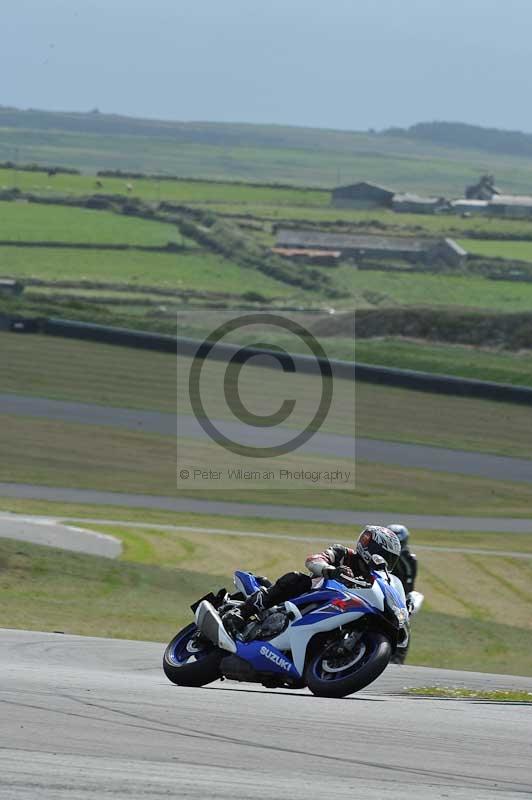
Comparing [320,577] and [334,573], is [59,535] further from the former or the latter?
[334,573]

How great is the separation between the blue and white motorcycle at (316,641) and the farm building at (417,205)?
150 m

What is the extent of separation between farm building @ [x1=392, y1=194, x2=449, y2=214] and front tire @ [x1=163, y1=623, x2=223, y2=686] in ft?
491

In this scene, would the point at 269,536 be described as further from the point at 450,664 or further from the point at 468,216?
the point at 468,216

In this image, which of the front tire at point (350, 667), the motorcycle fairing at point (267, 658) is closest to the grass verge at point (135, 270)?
the motorcycle fairing at point (267, 658)

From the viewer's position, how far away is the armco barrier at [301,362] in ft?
164

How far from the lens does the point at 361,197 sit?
164m

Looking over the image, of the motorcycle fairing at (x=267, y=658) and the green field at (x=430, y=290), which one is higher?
the motorcycle fairing at (x=267, y=658)

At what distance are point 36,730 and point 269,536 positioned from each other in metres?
Result: 23.2

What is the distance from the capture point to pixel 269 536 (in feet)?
103

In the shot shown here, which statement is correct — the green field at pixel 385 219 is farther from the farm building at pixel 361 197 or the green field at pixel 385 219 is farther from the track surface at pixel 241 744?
the track surface at pixel 241 744

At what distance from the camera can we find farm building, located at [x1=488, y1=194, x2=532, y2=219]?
6287 inches

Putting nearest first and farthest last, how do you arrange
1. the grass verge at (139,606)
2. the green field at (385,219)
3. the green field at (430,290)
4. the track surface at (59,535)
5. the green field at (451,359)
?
the grass verge at (139,606), the track surface at (59,535), the green field at (451,359), the green field at (430,290), the green field at (385,219)

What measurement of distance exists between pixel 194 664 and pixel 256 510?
23.7 meters

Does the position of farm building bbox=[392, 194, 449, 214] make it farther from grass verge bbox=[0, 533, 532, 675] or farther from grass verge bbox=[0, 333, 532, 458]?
grass verge bbox=[0, 533, 532, 675]
